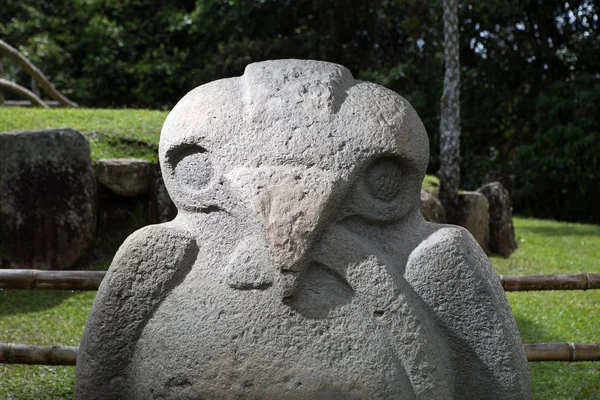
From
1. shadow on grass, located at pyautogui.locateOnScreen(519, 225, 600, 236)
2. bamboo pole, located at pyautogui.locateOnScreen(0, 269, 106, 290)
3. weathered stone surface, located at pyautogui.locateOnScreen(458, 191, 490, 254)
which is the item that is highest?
bamboo pole, located at pyautogui.locateOnScreen(0, 269, 106, 290)

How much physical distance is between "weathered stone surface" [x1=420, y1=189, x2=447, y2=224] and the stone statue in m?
4.08

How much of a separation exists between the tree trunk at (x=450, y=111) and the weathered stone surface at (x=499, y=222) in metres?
0.39

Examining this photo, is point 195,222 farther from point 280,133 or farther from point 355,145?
point 355,145

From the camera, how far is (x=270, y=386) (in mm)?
2072

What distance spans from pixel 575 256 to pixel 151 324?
600cm

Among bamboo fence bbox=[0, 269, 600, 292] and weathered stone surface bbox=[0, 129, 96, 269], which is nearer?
bamboo fence bbox=[0, 269, 600, 292]

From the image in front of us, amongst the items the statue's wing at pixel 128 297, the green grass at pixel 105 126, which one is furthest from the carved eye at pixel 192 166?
the green grass at pixel 105 126

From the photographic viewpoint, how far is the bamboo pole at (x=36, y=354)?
353 centimetres

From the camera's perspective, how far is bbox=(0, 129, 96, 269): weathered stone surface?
18.0ft

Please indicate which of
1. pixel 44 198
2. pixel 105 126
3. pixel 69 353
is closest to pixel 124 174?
pixel 44 198

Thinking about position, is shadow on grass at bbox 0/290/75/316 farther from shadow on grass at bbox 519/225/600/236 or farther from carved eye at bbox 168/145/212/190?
shadow on grass at bbox 519/225/600/236

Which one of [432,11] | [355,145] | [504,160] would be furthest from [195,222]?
[504,160]

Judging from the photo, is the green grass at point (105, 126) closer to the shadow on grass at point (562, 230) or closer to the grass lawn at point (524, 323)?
the grass lawn at point (524, 323)

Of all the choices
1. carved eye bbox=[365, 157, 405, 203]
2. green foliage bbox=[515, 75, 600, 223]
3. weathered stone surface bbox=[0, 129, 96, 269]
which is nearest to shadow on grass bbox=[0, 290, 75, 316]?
weathered stone surface bbox=[0, 129, 96, 269]
